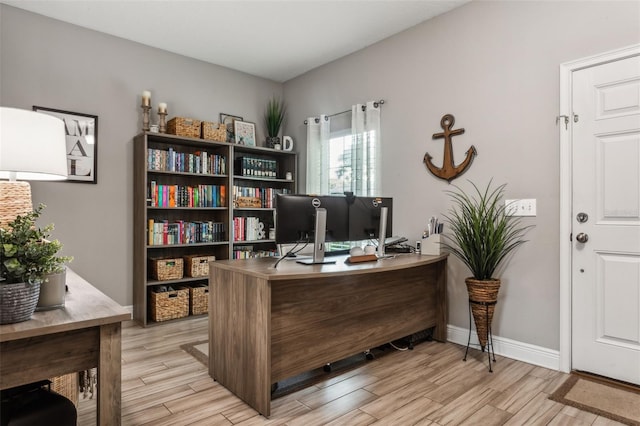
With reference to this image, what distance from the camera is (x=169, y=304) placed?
3.73 metres

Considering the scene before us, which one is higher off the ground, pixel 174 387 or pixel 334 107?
pixel 334 107

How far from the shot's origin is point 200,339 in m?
3.29

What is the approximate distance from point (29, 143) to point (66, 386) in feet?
4.05

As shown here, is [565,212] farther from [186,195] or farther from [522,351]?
[186,195]

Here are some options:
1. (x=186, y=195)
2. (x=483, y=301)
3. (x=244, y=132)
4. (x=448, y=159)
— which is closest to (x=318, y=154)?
(x=244, y=132)

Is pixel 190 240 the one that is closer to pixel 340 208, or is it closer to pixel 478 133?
pixel 340 208

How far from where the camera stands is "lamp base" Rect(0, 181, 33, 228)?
1.47 metres

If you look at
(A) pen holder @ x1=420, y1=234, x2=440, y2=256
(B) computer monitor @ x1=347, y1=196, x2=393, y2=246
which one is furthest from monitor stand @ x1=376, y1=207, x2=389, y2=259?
(A) pen holder @ x1=420, y1=234, x2=440, y2=256

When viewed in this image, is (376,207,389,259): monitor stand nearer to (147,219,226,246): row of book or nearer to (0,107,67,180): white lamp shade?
(147,219,226,246): row of book

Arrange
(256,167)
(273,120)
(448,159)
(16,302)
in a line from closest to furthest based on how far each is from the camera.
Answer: (16,302)
(448,159)
(256,167)
(273,120)

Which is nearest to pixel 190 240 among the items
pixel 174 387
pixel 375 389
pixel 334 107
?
pixel 174 387

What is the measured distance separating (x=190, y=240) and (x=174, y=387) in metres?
1.81

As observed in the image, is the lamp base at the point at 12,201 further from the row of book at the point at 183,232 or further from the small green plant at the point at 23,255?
the row of book at the point at 183,232

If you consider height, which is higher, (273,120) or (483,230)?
(273,120)
